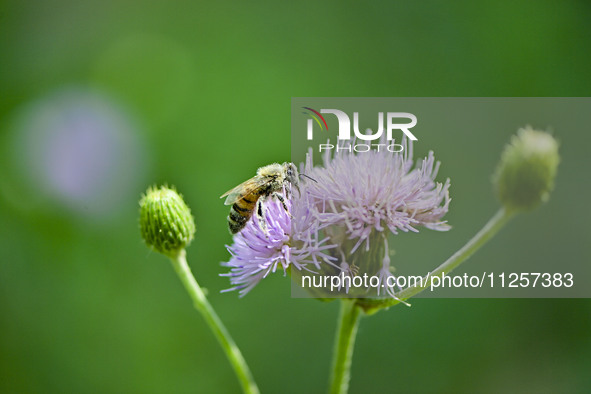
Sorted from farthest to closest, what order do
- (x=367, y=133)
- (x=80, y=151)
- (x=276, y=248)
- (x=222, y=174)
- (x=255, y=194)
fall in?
(x=80, y=151)
(x=222, y=174)
(x=255, y=194)
(x=367, y=133)
(x=276, y=248)

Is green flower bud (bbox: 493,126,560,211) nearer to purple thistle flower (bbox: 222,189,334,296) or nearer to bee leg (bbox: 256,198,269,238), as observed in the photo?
purple thistle flower (bbox: 222,189,334,296)

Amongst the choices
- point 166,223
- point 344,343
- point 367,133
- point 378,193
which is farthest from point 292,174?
point 344,343

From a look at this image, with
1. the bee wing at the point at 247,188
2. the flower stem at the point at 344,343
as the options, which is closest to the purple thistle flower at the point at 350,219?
the flower stem at the point at 344,343

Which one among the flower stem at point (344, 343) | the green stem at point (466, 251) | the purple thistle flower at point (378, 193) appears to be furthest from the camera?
the flower stem at point (344, 343)

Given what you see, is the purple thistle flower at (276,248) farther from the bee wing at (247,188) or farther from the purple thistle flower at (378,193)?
the bee wing at (247,188)

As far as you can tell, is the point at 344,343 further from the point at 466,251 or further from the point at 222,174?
the point at 222,174

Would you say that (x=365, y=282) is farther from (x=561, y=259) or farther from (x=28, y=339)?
(x=28, y=339)
